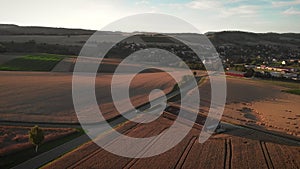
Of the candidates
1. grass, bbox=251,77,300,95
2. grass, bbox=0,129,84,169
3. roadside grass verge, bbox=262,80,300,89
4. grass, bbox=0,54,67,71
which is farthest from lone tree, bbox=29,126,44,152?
roadside grass verge, bbox=262,80,300,89

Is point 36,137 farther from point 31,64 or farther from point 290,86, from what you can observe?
point 290,86

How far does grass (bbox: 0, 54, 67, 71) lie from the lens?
6348 cm

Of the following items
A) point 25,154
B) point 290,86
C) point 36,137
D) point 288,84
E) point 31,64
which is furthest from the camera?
point 288,84

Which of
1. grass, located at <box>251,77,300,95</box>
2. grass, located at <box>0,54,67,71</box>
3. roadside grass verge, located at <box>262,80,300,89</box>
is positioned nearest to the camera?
grass, located at <box>251,77,300,95</box>

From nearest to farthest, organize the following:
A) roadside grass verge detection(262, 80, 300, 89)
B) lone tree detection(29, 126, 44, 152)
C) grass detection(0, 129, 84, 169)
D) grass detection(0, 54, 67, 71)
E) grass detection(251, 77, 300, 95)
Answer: grass detection(0, 129, 84, 169), lone tree detection(29, 126, 44, 152), grass detection(251, 77, 300, 95), grass detection(0, 54, 67, 71), roadside grass verge detection(262, 80, 300, 89)

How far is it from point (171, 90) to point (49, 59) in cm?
3824

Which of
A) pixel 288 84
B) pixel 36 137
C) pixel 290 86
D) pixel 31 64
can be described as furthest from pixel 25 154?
pixel 288 84

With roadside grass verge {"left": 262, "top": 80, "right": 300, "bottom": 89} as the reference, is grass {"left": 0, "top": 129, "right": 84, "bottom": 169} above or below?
above

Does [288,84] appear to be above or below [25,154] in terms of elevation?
below

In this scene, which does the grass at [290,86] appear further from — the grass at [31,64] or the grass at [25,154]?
the grass at [31,64]

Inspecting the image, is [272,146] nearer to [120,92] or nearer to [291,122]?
[291,122]

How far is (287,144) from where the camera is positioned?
2595 centimetres

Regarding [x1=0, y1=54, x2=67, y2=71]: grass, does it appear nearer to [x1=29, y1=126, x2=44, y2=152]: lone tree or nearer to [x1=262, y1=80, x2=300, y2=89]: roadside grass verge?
[x1=29, y1=126, x2=44, y2=152]: lone tree

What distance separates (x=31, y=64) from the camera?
6775 cm
